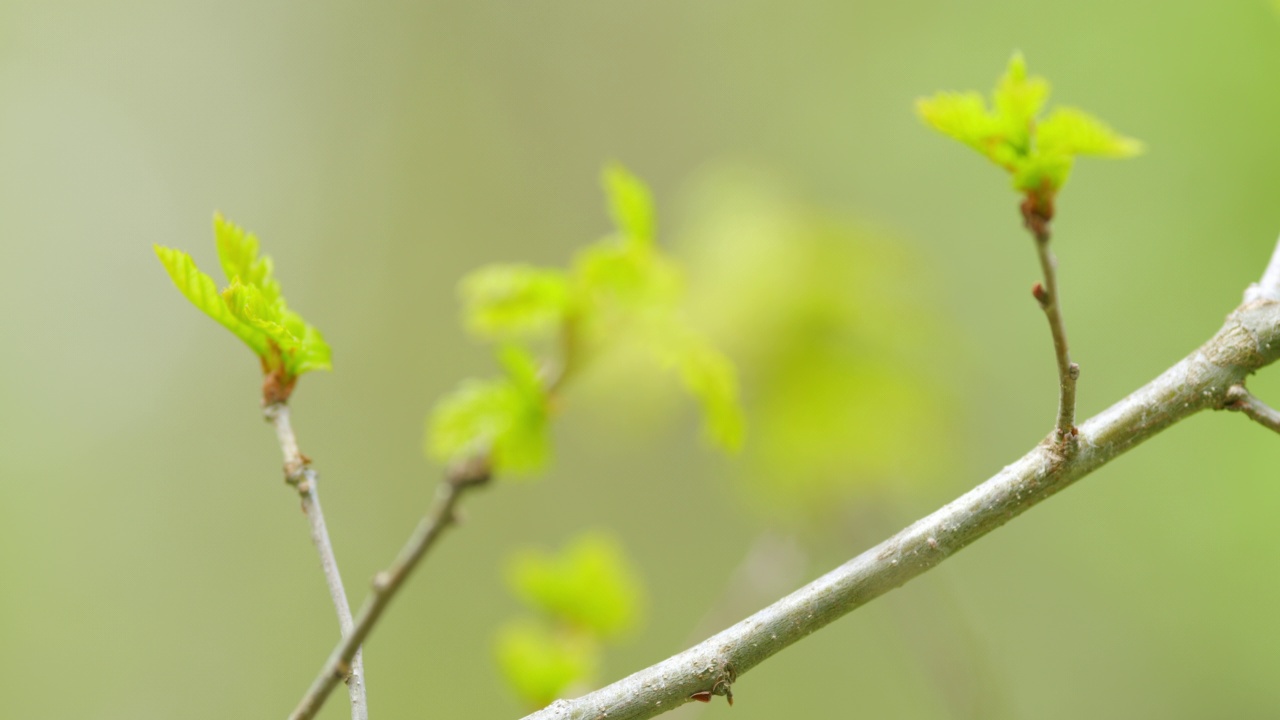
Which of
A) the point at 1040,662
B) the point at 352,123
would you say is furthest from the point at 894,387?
the point at 352,123

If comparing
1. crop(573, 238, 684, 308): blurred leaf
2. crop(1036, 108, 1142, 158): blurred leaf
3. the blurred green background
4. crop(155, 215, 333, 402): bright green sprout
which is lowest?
crop(1036, 108, 1142, 158): blurred leaf

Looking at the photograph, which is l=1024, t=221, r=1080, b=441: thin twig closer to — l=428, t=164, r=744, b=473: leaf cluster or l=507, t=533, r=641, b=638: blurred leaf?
l=428, t=164, r=744, b=473: leaf cluster

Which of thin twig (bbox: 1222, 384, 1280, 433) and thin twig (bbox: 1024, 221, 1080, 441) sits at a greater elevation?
thin twig (bbox: 1024, 221, 1080, 441)

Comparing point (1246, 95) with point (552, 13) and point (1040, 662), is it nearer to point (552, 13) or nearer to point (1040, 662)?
point (1040, 662)

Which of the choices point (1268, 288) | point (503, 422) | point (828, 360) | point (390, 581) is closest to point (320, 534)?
point (390, 581)

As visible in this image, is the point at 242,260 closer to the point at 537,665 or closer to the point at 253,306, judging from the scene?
the point at 253,306

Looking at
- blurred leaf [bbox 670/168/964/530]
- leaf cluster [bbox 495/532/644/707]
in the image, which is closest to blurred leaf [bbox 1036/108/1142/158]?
leaf cluster [bbox 495/532/644/707]

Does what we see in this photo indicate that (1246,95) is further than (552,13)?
No
